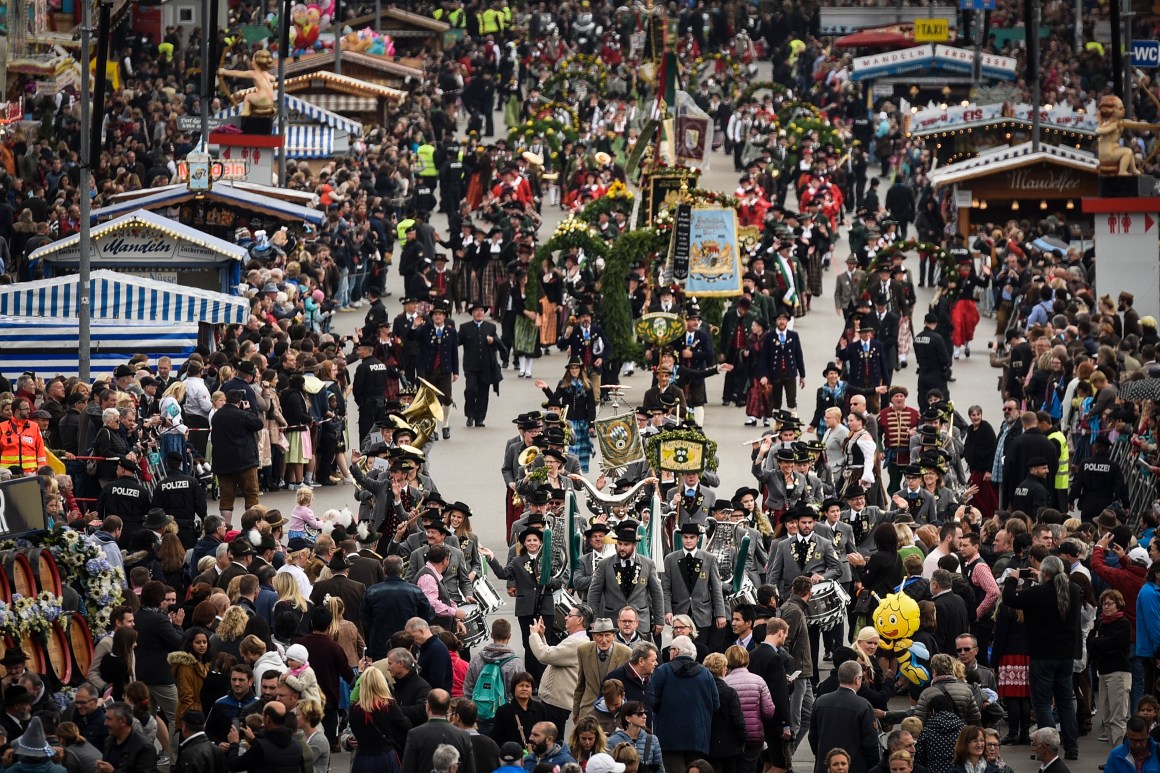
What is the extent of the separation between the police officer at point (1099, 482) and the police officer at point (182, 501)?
25.7 ft

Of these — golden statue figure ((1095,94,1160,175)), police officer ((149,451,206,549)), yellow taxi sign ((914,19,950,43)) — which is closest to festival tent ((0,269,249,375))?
police officer ((149,451,206,549))

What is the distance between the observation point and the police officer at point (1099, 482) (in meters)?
20.5

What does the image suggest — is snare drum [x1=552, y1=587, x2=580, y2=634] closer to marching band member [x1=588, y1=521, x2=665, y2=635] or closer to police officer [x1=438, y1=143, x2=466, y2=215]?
marching band member [x1=588, y1=521, x2=665, y2=635]

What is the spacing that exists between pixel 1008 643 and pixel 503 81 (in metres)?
42.5

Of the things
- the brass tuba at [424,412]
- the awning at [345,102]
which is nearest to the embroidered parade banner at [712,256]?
the brass tuba at [424,412]

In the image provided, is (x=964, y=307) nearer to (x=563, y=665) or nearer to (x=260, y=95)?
(x=260, y=95)

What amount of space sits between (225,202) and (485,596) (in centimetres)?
1485

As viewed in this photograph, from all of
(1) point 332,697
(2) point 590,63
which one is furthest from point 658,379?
(2) point 590,63

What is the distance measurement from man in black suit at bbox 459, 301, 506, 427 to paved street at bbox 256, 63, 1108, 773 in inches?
20.5

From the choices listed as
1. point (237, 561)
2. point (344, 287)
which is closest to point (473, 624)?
point (237, 561)

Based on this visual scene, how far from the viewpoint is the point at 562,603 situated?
17.0 m

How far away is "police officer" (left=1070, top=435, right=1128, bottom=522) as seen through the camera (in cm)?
2053

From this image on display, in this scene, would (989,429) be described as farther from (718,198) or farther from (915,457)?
(718,198)

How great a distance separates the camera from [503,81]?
57000 millimetres
